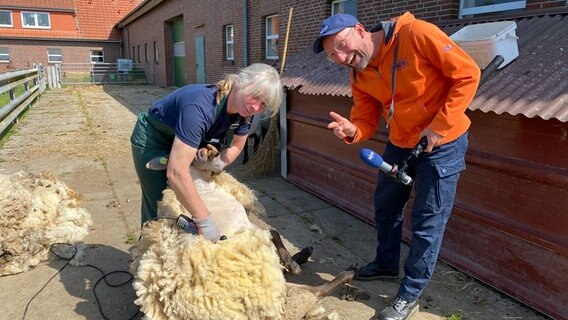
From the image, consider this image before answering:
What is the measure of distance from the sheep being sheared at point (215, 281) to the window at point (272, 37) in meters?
9.11

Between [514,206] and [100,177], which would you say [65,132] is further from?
[514,206]

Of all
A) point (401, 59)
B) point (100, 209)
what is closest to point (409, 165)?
point (401, 59)

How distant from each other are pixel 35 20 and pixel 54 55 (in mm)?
3902

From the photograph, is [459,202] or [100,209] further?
[100,209]

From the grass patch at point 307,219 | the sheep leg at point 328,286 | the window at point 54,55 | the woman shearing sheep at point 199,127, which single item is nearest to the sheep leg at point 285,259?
the sheep leg at point 328,286

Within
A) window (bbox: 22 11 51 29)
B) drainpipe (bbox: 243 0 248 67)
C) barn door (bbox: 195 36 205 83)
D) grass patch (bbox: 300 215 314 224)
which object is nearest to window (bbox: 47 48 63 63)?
window (bbox: 22 11 51 29)

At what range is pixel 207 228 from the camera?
2.63 metres

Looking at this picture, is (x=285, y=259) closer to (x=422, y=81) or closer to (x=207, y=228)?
(x=207, y=228)

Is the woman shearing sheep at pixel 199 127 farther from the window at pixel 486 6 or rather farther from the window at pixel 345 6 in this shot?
the window at pixel 345 6

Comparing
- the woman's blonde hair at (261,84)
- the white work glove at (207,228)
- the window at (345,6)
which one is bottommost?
the white work glove at (207,228)

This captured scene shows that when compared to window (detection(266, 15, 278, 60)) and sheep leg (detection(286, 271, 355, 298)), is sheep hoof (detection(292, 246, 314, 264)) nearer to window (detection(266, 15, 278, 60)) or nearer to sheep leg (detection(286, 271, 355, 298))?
sheep leg (detection(286, 271, 355, 298))

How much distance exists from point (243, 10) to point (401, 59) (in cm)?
1112

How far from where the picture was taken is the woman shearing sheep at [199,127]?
2549 millimetres

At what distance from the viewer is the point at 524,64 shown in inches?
132
